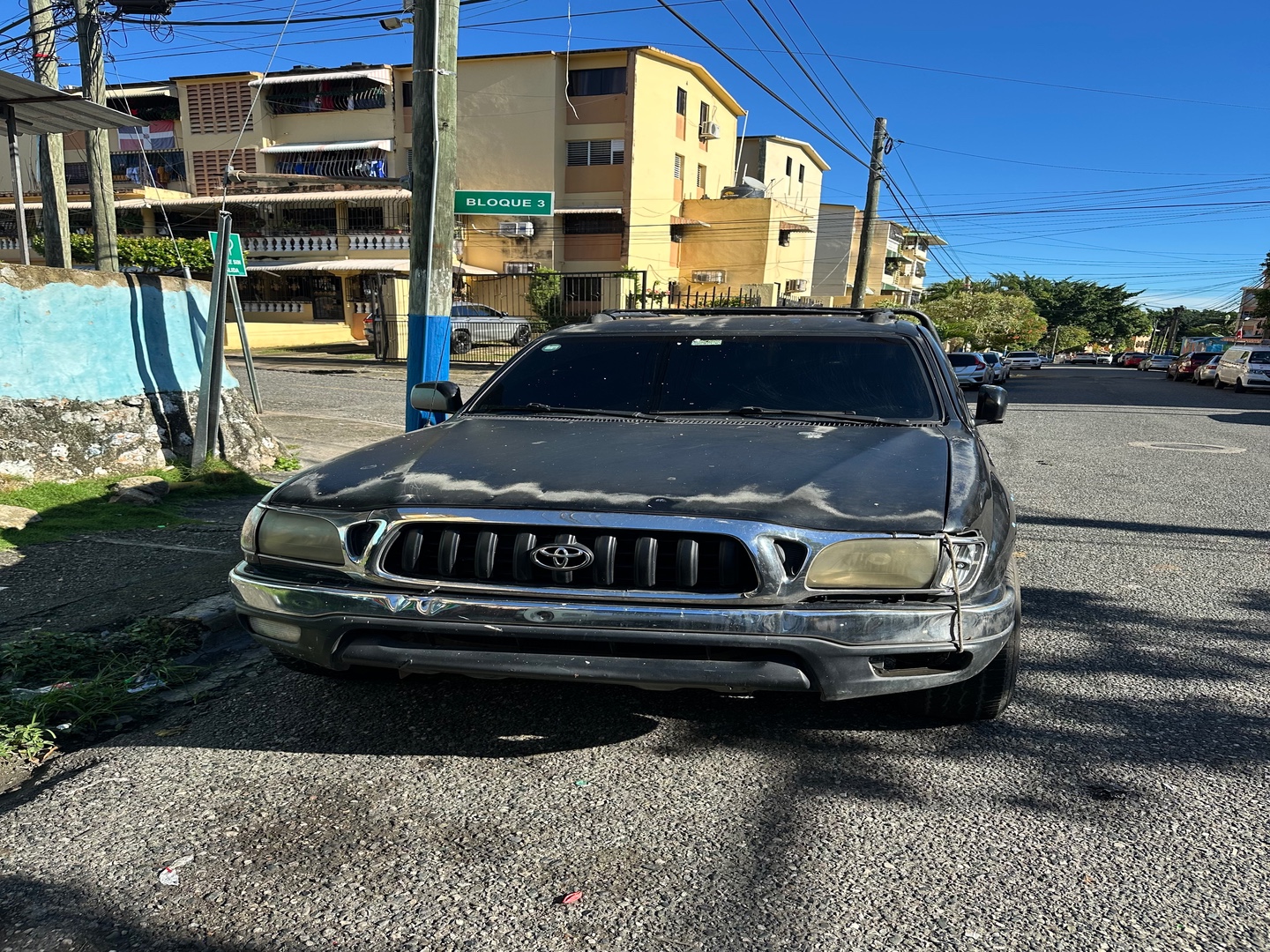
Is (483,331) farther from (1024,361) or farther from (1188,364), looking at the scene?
(1024,361)

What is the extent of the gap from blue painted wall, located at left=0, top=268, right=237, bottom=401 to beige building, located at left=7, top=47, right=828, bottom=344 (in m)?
24.1

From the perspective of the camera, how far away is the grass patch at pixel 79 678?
3.08 metres

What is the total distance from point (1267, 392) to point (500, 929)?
31.8m

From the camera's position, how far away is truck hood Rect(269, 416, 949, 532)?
2611 mm

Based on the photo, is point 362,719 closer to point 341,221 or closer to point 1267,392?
point 1267,392

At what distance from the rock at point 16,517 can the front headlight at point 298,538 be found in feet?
11.2

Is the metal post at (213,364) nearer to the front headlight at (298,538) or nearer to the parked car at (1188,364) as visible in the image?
the front headlight at (298,538)

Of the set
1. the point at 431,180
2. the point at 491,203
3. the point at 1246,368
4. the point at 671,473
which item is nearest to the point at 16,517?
the point at 431,180

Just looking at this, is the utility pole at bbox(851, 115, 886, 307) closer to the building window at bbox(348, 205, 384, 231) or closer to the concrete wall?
the concrete wall

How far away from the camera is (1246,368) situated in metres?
26.5

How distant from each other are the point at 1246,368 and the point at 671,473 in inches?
1185

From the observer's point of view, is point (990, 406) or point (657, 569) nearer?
point (657, 569)

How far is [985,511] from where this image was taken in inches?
111

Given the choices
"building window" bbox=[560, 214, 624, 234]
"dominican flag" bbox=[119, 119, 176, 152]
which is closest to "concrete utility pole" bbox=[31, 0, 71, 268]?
"building window" bbox=[560, 214, 624, 234]
